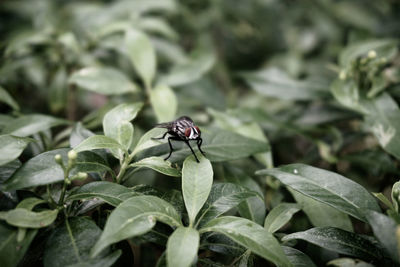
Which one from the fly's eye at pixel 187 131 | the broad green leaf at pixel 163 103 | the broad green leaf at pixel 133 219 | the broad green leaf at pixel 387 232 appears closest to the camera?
the broad green leaf at pixel 133 219

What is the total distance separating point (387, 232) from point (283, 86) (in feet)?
5.31

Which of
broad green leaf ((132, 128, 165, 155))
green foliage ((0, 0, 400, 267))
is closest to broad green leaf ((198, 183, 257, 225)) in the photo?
green foliage ((0, 0, 400, 267))

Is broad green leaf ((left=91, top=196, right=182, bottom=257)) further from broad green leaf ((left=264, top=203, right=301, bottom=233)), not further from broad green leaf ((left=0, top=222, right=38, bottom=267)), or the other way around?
broad green leaf ((left=264, top=203, right=301, bottom=233))

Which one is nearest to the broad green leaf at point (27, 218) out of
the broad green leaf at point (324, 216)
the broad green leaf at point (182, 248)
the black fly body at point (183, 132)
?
the broad green leaf at point (182, 248)

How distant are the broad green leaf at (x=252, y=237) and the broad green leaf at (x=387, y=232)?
41 centimetres

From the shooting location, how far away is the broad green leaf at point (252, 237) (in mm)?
1224

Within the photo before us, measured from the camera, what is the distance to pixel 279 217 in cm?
160

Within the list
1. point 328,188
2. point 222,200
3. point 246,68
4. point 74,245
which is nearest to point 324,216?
point 328,188

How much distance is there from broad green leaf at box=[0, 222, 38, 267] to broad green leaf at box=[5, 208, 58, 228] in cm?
5

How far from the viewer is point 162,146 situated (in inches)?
70.7

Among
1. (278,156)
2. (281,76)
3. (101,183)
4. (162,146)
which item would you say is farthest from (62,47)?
(278,156)

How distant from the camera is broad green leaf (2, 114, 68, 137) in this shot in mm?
1892

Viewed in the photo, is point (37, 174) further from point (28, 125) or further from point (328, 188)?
point (328, 188)

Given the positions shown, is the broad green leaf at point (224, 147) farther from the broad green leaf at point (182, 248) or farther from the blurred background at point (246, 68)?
the broad green leaf at point (182, 248)
